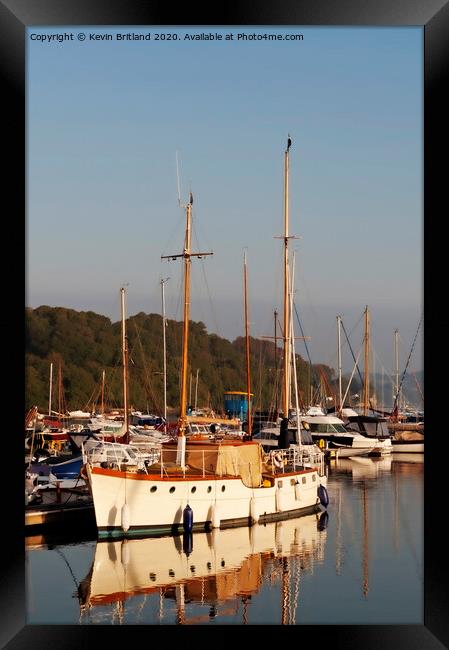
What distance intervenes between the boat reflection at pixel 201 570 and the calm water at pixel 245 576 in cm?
2

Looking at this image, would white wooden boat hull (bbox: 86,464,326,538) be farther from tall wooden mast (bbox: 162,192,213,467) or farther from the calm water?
tall wooden mast (bbox: 162,192,213,467)

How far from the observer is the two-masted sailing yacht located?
74.1 ft

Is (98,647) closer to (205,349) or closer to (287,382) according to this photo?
(287,382)

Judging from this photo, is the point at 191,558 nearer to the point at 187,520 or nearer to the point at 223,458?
the point at 187,520

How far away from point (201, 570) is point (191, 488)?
154 inches

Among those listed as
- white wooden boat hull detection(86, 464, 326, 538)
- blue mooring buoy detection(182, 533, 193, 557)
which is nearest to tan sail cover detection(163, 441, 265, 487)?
white wooden boat hull detection(86, 464, 326, 538)

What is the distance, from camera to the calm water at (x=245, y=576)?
16250mm

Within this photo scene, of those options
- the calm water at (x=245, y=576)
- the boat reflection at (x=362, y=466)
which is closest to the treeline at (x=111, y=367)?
the boat reflection at (x=362, y=466)

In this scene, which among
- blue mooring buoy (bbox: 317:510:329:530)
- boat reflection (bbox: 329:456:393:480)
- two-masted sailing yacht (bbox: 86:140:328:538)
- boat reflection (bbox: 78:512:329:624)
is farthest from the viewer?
boat reflection (bbox: 329:456:393:480)

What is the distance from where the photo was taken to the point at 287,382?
32781 mm

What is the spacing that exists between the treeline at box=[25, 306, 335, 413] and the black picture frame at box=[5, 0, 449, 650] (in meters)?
47.3

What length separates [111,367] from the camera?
66938mm
